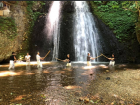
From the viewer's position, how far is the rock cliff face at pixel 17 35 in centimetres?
→ 1220

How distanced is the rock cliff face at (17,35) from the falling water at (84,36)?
8.05 m

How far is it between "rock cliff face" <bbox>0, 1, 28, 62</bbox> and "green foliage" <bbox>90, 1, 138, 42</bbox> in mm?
13415

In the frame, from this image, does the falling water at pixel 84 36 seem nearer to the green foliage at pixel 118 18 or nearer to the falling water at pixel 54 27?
the green foliage at pixel 118 18

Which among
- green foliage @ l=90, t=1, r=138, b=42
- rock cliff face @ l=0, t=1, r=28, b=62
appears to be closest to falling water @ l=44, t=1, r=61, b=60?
rock cliff face @ l=0, t=1, r=28, b=62

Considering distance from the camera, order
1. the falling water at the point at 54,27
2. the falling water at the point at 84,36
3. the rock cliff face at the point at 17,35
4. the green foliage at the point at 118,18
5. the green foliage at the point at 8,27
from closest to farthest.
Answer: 1. the rock cliff face at the point at 17,35
2. the green foliage at the point at 8,27
3. the falling water at the point at 84,36
4. the green foliage at the point at 118,18
5. the falling water at the point at 54,27

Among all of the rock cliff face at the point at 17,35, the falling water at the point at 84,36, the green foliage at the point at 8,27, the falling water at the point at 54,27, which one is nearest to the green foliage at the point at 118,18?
the falling water at the point at 84,36

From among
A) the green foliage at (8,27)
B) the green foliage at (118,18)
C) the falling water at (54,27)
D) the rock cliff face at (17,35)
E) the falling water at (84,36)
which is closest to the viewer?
the rock cliff face at (17,35)

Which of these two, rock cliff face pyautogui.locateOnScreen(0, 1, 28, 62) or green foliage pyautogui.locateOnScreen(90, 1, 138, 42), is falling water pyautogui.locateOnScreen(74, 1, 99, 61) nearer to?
green foliage pyautogui.locateOnScreen(90, 1, 138, 42)

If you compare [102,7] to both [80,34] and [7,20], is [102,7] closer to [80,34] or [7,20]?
[80,34]

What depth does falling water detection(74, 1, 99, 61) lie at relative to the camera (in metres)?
14.9

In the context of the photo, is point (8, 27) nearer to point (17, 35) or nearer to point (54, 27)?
point (17, 35)

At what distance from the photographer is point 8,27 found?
1370 cm

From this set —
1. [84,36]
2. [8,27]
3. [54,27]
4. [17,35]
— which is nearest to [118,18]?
[84,36]

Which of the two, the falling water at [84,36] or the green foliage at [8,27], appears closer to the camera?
the green foliage at [8,27]
